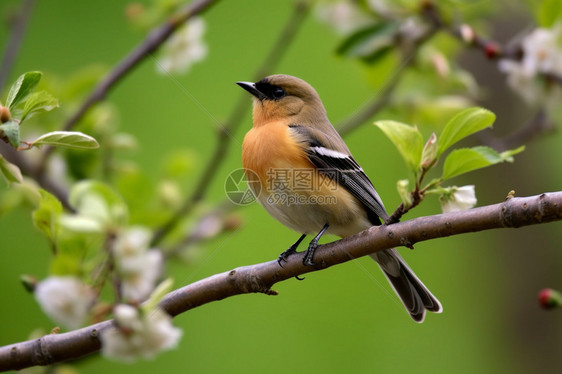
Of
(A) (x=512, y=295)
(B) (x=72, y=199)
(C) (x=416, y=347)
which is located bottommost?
(C) (x=416, y=347)

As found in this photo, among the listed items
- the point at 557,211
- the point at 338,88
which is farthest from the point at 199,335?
the point at 557,211

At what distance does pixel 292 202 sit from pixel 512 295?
3.75m

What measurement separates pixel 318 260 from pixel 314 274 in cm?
338

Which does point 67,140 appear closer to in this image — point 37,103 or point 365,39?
point 37,103

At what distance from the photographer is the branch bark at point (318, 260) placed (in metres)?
2.01

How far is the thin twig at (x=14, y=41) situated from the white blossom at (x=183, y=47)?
78 cm

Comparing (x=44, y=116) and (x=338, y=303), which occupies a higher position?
(x=44, y=116)

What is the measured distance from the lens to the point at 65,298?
2.46 meters

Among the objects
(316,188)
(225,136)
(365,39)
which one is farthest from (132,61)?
(365,39)

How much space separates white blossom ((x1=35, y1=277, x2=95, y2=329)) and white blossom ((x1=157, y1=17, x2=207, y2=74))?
5.67 feet

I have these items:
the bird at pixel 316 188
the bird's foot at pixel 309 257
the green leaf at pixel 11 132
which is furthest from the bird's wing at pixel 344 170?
the green leaf at pixel 11 132

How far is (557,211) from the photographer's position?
1.94 metres

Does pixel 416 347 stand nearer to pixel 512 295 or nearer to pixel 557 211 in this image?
pixel 512 295

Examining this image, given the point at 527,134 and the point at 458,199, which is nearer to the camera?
the point at 458,199
